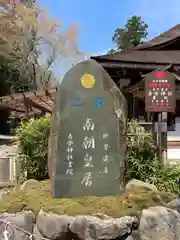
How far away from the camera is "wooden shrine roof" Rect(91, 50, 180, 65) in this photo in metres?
11.3

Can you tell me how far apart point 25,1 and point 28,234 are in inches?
1030

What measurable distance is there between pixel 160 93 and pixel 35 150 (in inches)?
126

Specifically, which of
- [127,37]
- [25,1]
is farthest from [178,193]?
[127,37]

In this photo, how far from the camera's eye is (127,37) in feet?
109

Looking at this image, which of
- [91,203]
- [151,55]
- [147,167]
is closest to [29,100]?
[151,55]

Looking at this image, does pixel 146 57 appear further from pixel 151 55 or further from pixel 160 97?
pixel 160 97

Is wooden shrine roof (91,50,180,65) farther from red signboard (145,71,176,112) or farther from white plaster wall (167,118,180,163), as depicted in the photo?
red signboard (145,71,176,112)

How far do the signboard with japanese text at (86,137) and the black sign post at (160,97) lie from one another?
246 centimetres

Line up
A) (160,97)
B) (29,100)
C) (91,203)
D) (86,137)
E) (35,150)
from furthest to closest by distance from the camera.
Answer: (29,100)
(35,150)
(160,97)
(86,137)
(91,203)

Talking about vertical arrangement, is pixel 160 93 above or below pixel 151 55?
below

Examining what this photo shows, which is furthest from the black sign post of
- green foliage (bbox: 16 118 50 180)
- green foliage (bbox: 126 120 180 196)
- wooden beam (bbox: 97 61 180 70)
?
green foliage (bbox: 16 118 50 180)

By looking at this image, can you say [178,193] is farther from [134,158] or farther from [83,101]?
[83,101]

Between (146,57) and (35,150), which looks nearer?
(35,150)

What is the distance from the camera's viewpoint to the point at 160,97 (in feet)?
27.6
